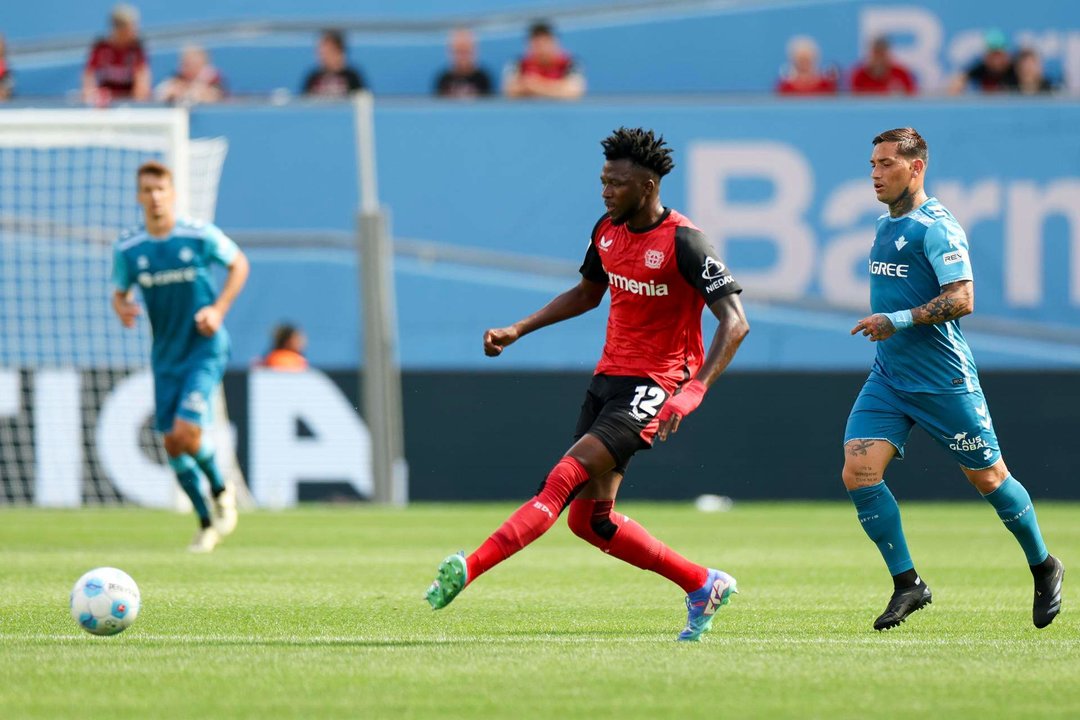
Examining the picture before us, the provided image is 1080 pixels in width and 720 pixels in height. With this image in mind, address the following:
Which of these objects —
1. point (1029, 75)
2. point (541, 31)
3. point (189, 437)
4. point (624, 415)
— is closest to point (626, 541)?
point (624, 415)

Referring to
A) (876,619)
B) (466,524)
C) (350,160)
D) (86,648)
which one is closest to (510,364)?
(350,160)

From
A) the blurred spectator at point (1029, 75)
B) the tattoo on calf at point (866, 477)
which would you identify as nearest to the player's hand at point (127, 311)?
the tattoo on calf at point (866, 477)

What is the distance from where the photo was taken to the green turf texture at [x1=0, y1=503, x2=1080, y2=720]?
5828mm

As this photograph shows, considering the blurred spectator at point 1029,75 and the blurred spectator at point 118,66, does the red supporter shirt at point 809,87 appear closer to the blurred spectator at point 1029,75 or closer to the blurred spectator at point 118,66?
the blurred spectator at point 1029,75

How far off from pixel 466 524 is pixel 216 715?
10.2 m

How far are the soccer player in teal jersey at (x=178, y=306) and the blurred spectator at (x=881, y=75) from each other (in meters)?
10.3

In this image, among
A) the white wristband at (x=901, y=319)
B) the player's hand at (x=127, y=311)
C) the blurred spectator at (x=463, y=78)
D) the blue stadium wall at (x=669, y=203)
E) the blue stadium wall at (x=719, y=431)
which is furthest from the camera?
the blurred spectator at (x=463, y=78)

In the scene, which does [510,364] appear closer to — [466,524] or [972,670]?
[466,524]

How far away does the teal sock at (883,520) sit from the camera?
839cm

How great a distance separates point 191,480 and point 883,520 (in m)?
5.95

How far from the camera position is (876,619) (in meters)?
8.41

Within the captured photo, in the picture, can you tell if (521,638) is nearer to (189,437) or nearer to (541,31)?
(189,437)

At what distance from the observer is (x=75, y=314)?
1897 centimetres

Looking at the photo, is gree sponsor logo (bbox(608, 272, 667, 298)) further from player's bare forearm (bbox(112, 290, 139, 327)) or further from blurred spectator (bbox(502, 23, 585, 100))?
blurred spectator (bbox(502, 23, 585, 100))
